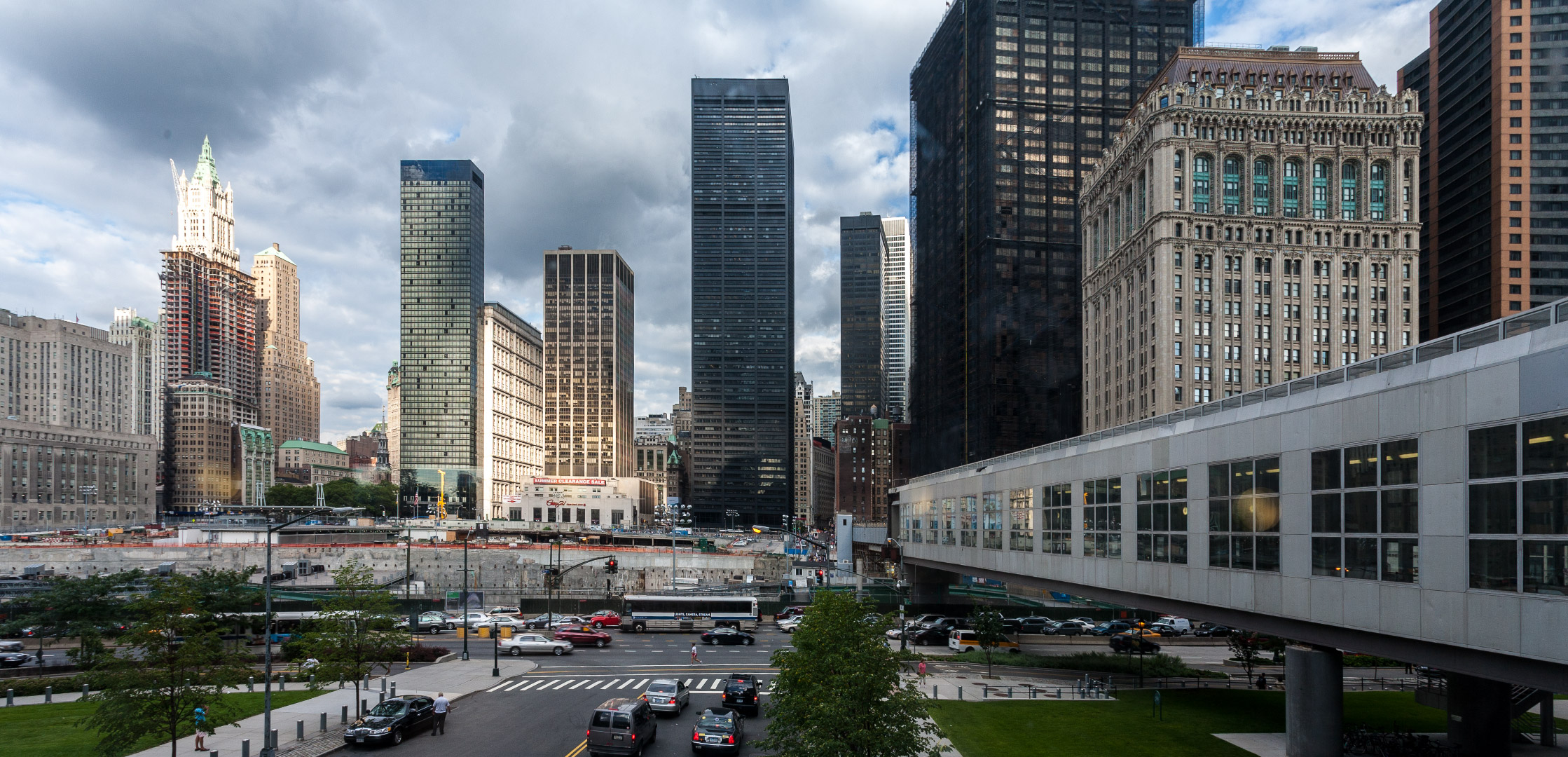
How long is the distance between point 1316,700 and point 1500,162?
378ft

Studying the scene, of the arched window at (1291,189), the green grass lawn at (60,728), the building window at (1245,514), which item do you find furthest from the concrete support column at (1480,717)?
the arched window at (1291,189)

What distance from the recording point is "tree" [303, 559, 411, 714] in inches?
1400

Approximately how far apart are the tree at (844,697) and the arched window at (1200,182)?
8115cm

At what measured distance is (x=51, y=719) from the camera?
114 feet

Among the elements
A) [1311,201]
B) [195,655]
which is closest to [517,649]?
[195,655]

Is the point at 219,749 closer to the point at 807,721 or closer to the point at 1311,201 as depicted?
the point at 807,721

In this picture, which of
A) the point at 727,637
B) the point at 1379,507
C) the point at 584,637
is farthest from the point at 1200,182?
the point at 1379,507

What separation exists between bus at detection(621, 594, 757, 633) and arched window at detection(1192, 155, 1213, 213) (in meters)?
63.9

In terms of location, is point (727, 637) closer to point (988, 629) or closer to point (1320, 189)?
point (988, 629)

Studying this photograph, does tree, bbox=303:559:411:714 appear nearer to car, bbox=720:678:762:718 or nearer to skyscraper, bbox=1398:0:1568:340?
car, bbox=720:678:762:718

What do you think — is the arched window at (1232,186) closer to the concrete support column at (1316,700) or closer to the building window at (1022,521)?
the building window at (1022,521)

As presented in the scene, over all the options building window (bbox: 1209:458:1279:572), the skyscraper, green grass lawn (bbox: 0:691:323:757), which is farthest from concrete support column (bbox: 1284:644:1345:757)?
the skyscraper

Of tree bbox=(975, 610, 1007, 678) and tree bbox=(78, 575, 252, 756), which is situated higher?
tree bbox=(78, 575, 252, 756)

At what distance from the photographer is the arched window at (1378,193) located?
303 ft
